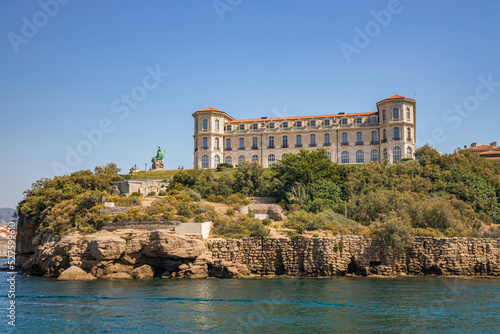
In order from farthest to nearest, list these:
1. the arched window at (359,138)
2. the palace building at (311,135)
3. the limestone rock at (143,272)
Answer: the arched window at (359,138) < the palace building at (311,135) < the limestone rock at (143,272)

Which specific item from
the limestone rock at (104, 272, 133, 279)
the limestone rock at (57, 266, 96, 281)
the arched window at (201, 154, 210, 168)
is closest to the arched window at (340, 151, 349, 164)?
the arched window at (201, 154, 210, 168)

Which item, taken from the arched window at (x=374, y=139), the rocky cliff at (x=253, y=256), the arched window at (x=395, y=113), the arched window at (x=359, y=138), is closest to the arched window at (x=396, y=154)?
the arched window at (x=374, y=139)

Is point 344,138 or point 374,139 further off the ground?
point 344,138

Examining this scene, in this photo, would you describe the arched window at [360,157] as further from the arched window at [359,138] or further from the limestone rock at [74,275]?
the limestone rock at [74,275]

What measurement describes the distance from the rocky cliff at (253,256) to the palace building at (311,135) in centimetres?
2926

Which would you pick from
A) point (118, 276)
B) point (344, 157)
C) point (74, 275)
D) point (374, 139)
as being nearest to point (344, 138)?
point (344, 157)

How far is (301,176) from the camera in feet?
156

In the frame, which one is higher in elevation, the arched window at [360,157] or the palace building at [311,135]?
the palace building at [311,135]

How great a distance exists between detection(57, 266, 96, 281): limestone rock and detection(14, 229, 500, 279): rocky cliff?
74mm

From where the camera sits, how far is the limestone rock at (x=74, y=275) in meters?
31.1

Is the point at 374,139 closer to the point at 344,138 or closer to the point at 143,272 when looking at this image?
the point at 344,138

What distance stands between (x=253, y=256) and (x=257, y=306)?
11174 millimetres

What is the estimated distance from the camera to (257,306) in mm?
21703

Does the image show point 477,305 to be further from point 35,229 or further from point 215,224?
point 35,229
